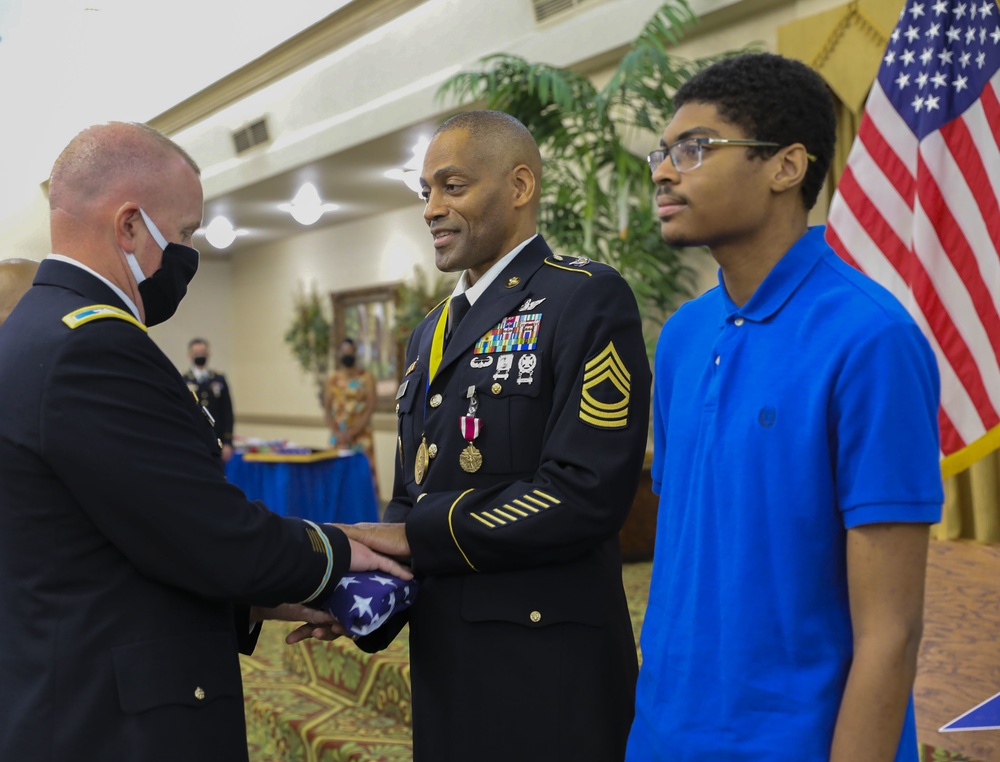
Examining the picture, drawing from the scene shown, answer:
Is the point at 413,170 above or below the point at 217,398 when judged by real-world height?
above

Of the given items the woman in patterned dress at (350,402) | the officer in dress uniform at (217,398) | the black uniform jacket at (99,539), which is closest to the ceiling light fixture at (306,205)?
the woman in patterned dress at (350,402)

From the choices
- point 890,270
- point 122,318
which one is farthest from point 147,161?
point 890,270

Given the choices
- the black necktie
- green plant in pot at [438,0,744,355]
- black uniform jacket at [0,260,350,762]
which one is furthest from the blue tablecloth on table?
black uniform jacket at [0,260,350,762]

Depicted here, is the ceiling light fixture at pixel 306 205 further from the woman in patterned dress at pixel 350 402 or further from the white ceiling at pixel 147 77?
the woman in patterned dress at pixel 350 402

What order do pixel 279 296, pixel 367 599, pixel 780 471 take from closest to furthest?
pixel 780 471 → pixel 367 599 → pixel 279 296

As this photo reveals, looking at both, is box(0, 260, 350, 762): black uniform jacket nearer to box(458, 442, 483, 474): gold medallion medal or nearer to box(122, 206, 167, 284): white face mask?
box(122, 206, 167, 284): white face mask

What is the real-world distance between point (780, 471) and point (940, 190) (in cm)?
243

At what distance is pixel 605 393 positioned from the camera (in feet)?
5.08

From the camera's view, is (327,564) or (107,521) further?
(327,564)

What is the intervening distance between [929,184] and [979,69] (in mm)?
407

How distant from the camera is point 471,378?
5.56ft

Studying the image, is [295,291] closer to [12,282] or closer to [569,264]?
[12,282]

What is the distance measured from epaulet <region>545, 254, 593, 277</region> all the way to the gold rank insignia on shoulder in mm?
179

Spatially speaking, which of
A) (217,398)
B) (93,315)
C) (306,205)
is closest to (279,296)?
(217,398)
